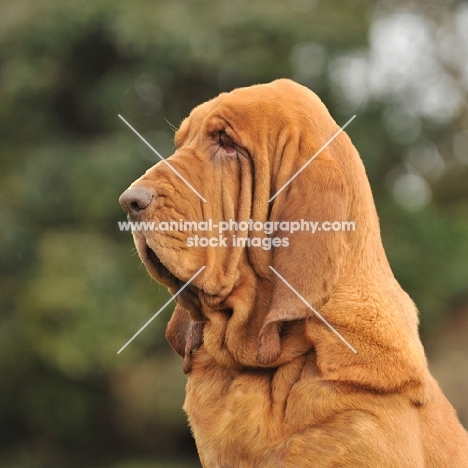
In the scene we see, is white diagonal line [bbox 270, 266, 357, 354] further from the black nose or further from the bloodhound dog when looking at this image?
the black nose

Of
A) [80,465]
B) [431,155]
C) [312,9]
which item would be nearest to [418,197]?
[431,155]

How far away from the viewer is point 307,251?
131 inches

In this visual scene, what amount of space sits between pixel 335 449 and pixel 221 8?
11.7 metres

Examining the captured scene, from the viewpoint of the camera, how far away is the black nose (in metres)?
3.33

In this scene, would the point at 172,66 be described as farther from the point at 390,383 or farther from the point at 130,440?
the point at 390,383

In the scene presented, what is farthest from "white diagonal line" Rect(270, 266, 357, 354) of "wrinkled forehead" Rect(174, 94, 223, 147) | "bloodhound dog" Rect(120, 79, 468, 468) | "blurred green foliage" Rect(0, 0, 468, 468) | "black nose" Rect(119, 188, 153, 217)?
"blurred green foliage" Rect(0, 0, 468, 468)

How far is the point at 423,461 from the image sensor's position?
3.33 m

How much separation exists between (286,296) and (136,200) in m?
0.71

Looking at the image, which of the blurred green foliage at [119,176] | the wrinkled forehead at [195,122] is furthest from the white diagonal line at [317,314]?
the blurred green foliage at [119,176]

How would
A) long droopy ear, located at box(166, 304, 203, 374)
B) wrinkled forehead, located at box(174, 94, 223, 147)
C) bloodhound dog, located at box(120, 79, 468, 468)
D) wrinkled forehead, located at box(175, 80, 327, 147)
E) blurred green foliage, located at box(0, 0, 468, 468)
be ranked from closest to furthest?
bloodhound dog, located at box(120, 79, 468, 468) → wrinkled forehead, located at box(175, 80, 327, 147) → wrinkled forehead, located at box(174, 94, 223, 147) → long droopy ear, located at box(166, 304, 203, 374) → blurred green foliage, located at box(0, 0, 468, 468)

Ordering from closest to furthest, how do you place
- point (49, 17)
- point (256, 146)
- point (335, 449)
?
point (335, 449) < point (256, 146) < point (49, 17)

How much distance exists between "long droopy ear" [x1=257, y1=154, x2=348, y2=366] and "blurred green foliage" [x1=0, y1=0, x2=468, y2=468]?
333 inches

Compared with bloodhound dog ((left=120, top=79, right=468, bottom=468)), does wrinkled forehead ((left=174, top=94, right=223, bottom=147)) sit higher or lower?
higher

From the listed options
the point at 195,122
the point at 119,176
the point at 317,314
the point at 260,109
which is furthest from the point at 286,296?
the point at 119,176
